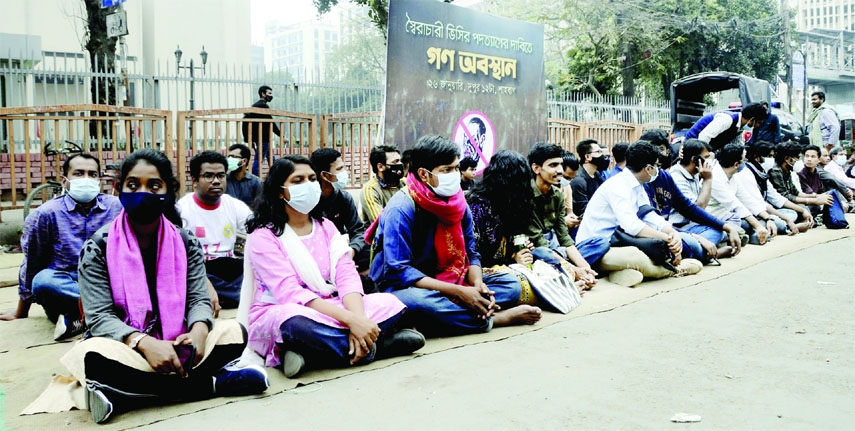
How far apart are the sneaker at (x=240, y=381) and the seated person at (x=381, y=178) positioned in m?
2.79

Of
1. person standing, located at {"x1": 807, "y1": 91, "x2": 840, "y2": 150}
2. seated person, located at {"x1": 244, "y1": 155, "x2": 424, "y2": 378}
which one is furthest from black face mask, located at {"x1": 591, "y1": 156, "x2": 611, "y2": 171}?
person standing, located at {"x1": 807, "y1": 91, "x2": 840, "y2": 150}

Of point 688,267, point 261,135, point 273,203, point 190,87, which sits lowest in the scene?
point 688,267

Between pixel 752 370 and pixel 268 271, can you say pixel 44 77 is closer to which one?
pixel 268 271

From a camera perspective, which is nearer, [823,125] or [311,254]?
[311,254]

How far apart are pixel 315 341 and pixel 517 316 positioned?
4.80 feet

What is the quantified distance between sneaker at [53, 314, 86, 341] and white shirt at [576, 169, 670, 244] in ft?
12.9

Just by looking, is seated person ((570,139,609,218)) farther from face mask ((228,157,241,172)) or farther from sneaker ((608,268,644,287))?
face mask ((228,157,241,172))

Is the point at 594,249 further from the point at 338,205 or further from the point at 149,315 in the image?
the point at 149,315

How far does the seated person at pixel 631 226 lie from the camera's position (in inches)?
237

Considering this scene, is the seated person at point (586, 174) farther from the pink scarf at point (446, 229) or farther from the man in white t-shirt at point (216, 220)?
the man in white t-shirt at point (216, 220)

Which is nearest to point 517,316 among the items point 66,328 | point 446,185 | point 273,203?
point 446,185

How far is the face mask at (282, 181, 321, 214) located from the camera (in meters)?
3.77

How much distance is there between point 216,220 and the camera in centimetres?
515

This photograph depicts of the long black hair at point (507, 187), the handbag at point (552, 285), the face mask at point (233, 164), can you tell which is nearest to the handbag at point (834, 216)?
the handbag at point (552, 285)
